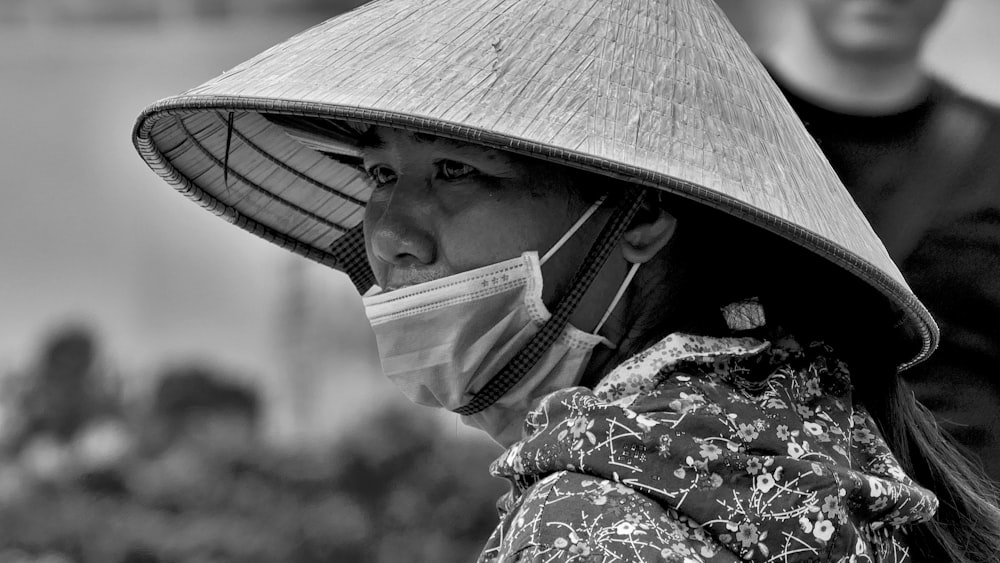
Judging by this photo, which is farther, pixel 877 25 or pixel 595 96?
pixel 877 25

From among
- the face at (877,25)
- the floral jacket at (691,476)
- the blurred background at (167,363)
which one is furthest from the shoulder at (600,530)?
the blurred background at (167,363)

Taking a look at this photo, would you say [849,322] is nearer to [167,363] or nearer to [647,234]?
[647,234]

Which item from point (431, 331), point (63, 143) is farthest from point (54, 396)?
point (431, 331)

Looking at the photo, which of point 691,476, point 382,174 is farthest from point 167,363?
point 691,476

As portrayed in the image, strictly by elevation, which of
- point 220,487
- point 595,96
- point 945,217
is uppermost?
point 595,96

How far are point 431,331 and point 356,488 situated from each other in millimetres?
3328

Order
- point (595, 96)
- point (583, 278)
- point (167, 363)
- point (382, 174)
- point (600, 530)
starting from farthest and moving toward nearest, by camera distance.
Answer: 1. point (167, 363)
2. point (382, 174)
3. point (583, 278)
4. point (595, 96)
5. point (600, 530)

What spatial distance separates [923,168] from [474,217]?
1273 millimetres

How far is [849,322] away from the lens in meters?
1.75

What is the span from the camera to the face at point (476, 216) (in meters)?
1.71

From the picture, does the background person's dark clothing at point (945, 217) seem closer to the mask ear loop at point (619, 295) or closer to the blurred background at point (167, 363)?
the mask ear loop at point (619, 295)

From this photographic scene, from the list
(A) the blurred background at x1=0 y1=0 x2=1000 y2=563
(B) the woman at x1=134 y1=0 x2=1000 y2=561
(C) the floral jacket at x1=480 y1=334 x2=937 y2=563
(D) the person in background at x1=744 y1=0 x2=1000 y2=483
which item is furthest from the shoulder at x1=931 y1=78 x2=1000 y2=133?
(A) the blurred background at x1=0 y1=0 x2=1000 y2=563

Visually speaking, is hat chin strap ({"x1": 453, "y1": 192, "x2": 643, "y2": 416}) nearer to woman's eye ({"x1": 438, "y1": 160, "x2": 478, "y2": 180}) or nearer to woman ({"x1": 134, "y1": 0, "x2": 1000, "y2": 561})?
woman ({"x1": 134, "y1": 0, "x2": 1000, "y2": 561})

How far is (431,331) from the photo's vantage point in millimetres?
1763
